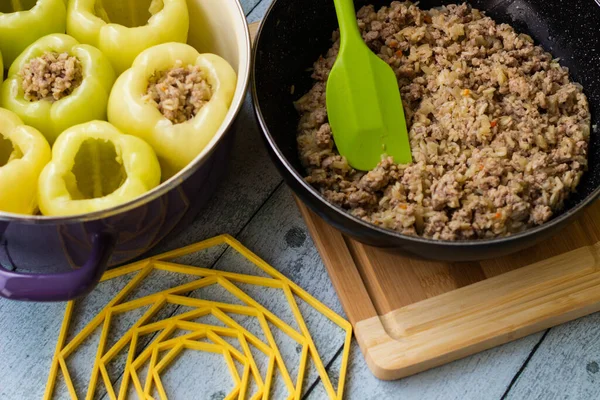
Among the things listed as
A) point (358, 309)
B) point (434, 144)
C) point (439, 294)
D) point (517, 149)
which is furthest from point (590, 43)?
point (358, 309)

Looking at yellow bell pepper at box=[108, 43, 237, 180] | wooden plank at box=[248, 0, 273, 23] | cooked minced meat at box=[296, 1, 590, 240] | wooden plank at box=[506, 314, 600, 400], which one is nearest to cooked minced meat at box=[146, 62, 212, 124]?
yellow bell pepper at box=[108, 43, 237, 180]

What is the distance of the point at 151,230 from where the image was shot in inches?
47.0

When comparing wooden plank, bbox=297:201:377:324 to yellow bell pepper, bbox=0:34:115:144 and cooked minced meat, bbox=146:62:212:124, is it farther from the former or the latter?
yellow bell pepper, bbox=0:34:115:144

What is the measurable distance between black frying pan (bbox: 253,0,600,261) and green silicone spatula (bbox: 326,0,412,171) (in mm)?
108

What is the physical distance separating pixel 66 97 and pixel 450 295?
0.80 meters

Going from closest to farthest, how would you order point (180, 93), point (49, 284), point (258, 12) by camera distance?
point (49, 284), point (180, 93), point (258, 12)

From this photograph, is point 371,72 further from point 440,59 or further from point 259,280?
point 259,280

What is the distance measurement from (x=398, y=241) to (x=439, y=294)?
21cm

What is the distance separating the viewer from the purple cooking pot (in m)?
1.06

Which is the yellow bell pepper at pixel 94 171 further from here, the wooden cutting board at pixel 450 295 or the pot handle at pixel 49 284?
the wooden cutting board at pixel 450 295

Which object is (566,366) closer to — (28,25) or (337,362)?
(337,362)

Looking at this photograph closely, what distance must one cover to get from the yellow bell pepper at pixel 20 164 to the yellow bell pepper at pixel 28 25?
0.63 ft

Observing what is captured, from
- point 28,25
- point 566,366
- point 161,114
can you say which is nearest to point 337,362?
point 566,366

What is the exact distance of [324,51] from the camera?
152 centimetres
